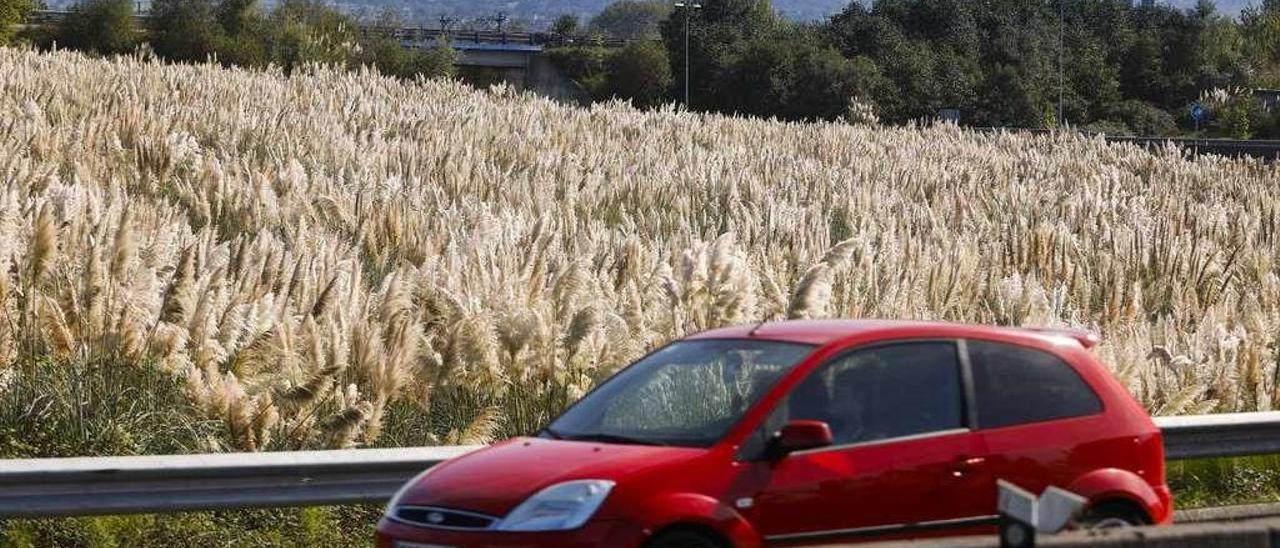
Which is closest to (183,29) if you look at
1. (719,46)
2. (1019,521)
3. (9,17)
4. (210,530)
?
(9,17)

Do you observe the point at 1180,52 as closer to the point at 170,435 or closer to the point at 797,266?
the point at 797,266

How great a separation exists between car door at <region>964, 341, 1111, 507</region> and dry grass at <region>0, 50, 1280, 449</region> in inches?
112

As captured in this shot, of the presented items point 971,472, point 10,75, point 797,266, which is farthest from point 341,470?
point 10,75

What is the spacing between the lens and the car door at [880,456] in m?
8.95

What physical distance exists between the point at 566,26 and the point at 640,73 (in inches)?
1896

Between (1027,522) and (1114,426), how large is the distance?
4.46m

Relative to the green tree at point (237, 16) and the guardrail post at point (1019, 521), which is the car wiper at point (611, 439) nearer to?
the guardrail post at point (1019, 521)

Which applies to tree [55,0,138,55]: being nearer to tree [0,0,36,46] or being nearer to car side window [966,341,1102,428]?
tree [0,0,36,46]

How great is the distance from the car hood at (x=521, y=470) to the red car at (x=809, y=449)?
0.03 feet

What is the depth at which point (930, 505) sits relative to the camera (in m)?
9.35

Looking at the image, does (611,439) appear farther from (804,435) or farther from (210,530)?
(210,530)

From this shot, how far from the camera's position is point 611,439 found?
9.29m

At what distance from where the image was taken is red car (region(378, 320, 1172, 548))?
8.58 m

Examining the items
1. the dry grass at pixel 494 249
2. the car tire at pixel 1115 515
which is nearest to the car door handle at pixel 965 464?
the car tire at pixel 1115 515
